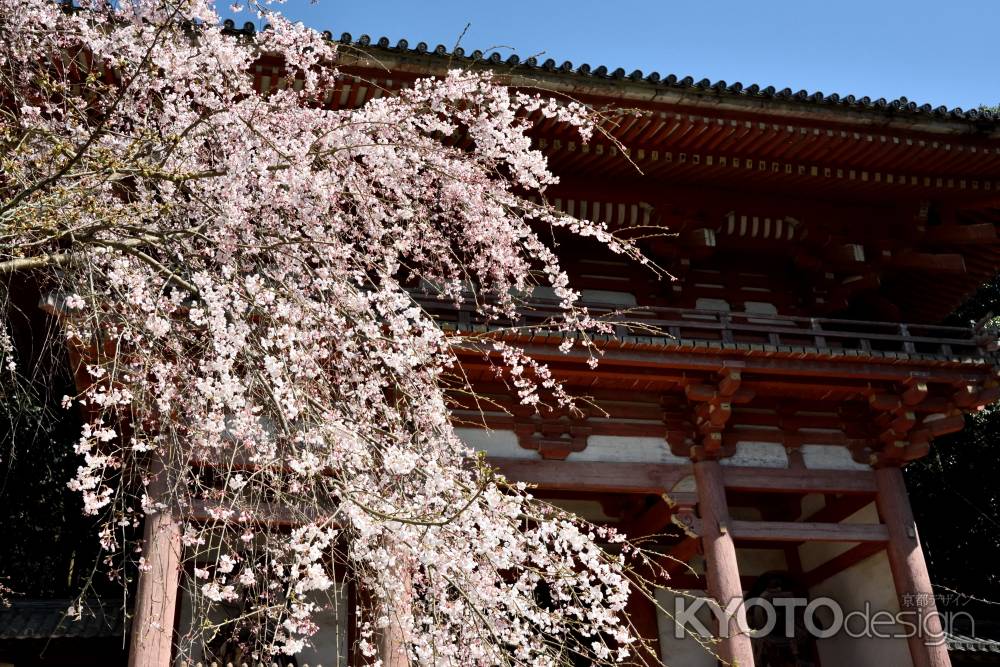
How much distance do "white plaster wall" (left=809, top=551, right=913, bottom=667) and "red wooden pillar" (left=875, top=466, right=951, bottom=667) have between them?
0.38 meters

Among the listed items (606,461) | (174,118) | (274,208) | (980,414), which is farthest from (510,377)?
(980,414)

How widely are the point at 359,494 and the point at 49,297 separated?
8.87 ft

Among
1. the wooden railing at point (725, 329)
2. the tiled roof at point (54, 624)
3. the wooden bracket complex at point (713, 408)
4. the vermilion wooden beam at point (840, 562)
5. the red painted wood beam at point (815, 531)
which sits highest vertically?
the wooden railing at point (725, 329)

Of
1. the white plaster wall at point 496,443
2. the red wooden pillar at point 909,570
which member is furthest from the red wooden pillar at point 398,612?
the red wooden pillar at point 909,570

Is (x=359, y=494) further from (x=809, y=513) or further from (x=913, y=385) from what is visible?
(x=809, y=513)

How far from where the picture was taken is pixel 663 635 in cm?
930

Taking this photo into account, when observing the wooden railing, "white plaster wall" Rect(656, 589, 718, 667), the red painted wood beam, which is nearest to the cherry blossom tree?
the wooden railing

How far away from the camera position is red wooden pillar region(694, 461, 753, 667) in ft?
24.7

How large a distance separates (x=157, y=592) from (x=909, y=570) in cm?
640

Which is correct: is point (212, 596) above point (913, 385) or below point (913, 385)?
below

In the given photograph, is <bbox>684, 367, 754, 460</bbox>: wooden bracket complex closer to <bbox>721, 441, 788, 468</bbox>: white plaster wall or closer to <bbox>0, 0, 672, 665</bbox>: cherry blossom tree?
<bbox>721, 441, 788, 468</bbox>: white plaster wall

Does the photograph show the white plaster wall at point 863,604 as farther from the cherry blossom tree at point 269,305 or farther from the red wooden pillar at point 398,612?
the red wooden pillar at point 398,612

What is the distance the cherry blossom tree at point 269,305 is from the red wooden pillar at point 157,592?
776 mm

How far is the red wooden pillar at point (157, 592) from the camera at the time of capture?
624cm
